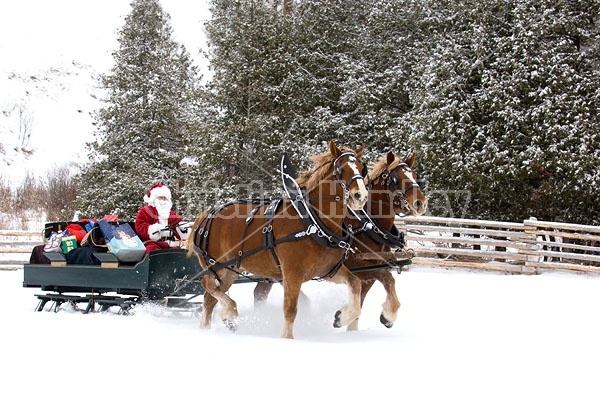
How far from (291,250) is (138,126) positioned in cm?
1627

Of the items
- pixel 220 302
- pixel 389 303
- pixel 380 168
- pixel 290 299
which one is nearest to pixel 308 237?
pixel 290 299

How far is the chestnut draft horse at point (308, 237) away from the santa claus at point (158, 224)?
169cm

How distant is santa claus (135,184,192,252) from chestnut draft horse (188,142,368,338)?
1.69 meters

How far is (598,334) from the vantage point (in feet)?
24.2

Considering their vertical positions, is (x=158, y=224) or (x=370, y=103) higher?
(x=370, y=103)

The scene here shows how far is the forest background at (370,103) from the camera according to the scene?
1576cm

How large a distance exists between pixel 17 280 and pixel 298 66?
11.0 m

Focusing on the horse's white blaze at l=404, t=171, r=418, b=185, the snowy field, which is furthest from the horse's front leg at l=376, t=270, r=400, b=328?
the horse's white blaze at l=404, t=171, r=418, b=185

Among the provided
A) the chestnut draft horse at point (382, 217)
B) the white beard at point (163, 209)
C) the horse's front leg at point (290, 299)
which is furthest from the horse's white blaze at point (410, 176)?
the white beard at point (163, 209)

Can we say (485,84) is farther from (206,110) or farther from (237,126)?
(206,110)

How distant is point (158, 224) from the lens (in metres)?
8.91

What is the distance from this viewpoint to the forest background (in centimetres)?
1576

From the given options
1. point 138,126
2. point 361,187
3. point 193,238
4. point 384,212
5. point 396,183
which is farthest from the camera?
point 138,126

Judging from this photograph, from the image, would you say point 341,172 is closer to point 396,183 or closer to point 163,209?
point 396,183
